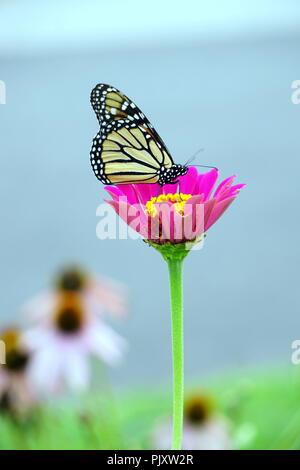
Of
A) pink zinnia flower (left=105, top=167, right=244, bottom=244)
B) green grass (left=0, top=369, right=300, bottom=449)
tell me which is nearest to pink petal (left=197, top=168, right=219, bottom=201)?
pink zinnia flower (left=105, top=167, right=244, bottom=244)

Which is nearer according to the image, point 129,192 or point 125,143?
point 129,192

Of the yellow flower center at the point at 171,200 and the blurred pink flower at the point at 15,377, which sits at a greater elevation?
the yellow flower center at the point at 171,200

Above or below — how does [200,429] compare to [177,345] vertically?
below

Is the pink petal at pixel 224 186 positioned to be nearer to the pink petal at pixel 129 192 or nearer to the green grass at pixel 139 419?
the pink petal at pixel 129 192

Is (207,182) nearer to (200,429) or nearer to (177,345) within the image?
(177,345)

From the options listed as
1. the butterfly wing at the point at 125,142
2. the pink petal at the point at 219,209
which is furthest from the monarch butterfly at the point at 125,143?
the pink petal at the point at 219,209

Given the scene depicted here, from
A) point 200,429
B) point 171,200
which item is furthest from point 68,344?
point 171,200
